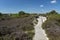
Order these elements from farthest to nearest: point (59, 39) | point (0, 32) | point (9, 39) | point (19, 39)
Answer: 1. point (0, 32)
2. point (59, 39)
3. point (19, 39)
4. point (9, 39)

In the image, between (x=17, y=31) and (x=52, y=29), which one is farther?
(x=52, y=29)

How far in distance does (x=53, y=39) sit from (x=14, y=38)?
412 centimetres

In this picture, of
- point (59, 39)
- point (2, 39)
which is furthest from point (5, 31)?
point (59, 39)

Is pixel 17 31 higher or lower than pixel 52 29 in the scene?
higher

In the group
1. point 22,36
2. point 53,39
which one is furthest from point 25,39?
point 53,39

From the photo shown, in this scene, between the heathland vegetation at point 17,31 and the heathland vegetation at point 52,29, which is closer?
the heathland vegetation at point 17,31

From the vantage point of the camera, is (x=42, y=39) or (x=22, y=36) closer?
(x=22, y=36)

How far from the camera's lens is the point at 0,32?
635 inches

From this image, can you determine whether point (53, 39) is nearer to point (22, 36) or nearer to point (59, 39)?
point (59, 39)

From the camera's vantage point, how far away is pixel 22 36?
1425cm

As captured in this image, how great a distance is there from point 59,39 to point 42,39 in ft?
8.75

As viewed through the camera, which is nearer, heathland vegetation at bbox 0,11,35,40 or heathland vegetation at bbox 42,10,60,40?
heathland vegetation at bbox 0,11,35,40

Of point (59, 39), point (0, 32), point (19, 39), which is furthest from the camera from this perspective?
point (0, 32)

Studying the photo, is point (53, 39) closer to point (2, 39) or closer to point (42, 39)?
point (42, 39)
